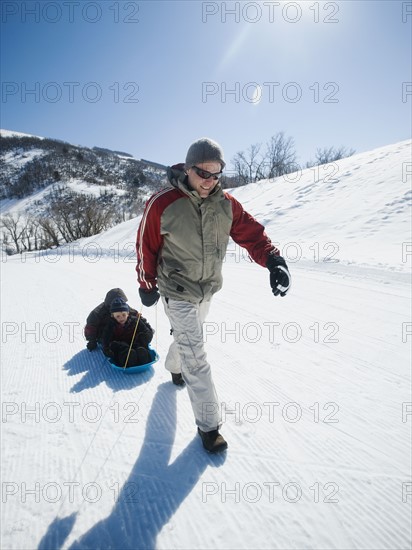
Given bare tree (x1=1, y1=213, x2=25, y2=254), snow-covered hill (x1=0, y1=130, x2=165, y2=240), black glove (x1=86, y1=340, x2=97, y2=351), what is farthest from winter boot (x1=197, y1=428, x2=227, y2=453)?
bare tree (x1=1, y1=213, x2=25, y2=254)

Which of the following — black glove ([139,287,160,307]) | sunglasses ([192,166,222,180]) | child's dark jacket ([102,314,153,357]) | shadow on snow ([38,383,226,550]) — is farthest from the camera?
child's dark jacket ([102,314,153,357])

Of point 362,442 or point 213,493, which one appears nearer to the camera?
point 213,493

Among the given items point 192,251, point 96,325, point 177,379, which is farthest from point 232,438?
point 96,325

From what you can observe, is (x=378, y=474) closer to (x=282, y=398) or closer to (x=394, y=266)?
(x=282, y=398)

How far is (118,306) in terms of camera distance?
10.6 feet

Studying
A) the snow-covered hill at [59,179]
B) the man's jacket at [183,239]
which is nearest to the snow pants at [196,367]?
the man's jacket at [183,239]

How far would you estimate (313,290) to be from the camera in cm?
546

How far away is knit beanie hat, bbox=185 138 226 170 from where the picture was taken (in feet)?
6.30

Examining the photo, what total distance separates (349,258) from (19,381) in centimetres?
723

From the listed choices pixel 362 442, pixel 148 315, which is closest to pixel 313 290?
pixel 148 315

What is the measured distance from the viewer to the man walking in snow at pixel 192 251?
1953 millimetres

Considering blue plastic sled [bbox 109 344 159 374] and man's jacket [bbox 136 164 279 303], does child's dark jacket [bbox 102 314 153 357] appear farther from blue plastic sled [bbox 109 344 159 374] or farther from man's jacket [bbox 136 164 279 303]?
man's jacket [bbox 136 164 279 303]

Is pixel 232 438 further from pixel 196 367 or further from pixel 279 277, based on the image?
pixel 279 277

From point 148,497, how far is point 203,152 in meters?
2.19
